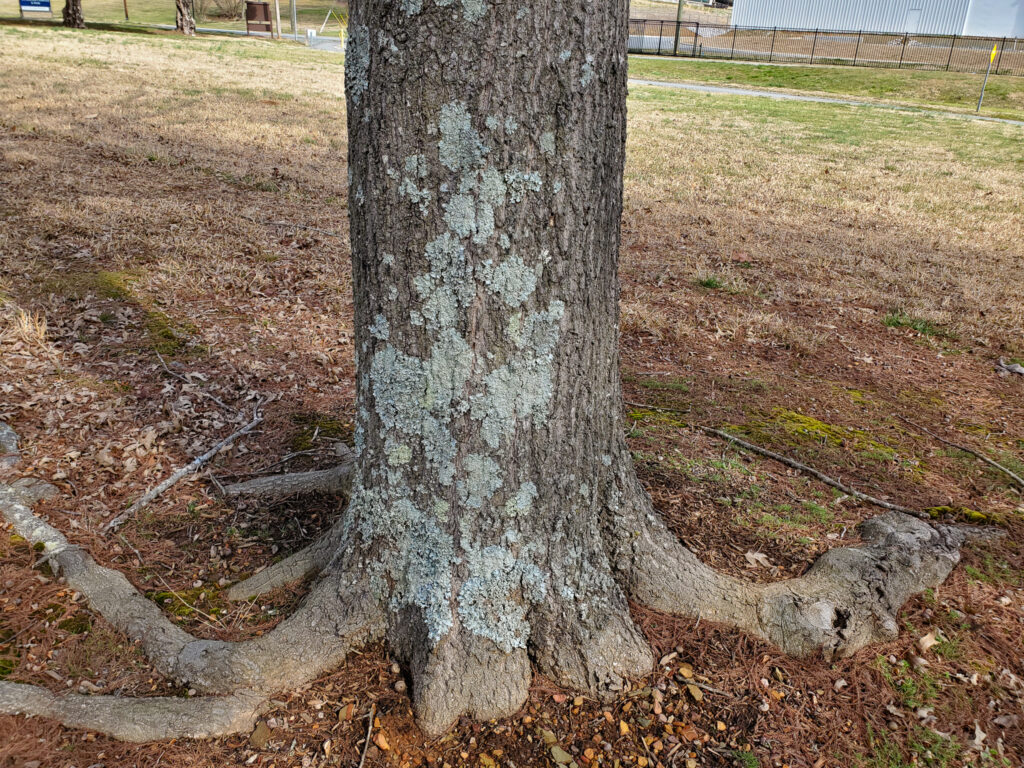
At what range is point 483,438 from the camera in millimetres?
2070

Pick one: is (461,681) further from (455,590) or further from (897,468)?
(897,468)

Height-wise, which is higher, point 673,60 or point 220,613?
point 673,60

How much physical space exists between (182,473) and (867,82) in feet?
113

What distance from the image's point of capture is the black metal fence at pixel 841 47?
117ft

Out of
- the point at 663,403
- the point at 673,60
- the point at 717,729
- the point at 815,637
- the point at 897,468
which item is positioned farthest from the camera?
the point at 673,60

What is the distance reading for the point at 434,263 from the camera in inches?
75.8

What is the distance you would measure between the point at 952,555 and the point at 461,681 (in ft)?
6.56

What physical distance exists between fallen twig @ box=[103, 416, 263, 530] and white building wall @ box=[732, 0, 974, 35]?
5018cm

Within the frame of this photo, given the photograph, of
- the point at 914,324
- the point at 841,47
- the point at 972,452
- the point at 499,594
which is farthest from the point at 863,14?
the point at 499,594

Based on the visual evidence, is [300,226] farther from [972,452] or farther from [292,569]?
[972,452]

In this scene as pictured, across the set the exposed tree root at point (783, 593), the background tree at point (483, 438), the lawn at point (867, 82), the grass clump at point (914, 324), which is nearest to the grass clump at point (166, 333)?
the background tree at point (483, 438)

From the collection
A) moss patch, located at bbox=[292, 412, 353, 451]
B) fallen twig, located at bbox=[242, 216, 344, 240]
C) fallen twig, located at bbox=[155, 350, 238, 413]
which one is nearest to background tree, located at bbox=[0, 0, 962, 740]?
moss patch, located at bbox=[292, 412, 353, 451]

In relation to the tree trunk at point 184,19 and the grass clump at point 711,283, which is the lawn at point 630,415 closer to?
the grass clump at point 711,283

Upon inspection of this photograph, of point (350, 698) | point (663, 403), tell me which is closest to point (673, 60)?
point (663, 403)
